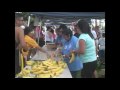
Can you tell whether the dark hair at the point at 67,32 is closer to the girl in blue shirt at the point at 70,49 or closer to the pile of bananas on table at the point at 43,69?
the girl in blue shirt at the point at 70,49

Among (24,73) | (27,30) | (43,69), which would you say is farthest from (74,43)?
(24,73)

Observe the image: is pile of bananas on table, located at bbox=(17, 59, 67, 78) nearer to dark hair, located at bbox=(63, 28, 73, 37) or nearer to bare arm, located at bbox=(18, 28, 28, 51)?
bare arm, located at bbox=(18, 28, 28, 51)

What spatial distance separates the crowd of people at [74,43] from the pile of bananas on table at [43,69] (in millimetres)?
103

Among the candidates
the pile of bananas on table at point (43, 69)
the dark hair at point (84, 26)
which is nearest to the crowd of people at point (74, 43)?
the dark hair at point (84, 26)

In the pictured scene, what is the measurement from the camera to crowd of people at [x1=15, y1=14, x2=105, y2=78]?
467 cm

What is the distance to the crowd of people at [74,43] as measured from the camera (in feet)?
15.3

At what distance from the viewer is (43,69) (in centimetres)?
474

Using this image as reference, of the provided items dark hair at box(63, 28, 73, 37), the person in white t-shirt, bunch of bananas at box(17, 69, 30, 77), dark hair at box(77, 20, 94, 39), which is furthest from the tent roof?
bunch of bananas at box(17, 69, 30, 77)

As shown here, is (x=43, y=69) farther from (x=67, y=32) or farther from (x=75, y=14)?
(x=75, y=14)

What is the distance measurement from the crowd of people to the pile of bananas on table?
10 cm

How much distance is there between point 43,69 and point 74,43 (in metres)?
0.64
